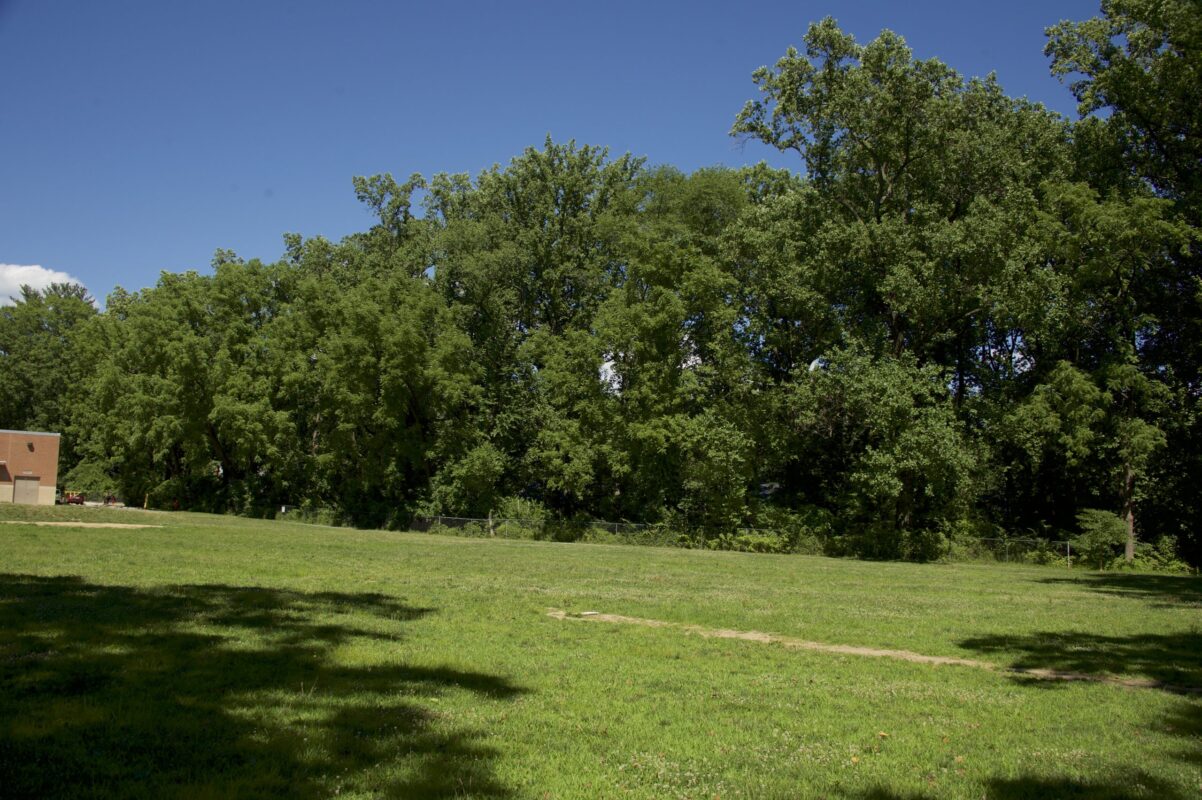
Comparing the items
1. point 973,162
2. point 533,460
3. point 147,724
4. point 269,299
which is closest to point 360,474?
point 533,460

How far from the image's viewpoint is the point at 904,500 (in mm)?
37500

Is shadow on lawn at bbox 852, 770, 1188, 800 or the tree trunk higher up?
the tree trunk

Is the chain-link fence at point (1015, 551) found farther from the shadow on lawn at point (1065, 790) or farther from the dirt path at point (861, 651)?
the shadow on lawn at point (1065, 790)

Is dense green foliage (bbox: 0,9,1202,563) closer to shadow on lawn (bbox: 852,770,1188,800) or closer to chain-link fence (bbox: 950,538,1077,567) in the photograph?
chain-link fence (bbox: 950,538,1077,567)

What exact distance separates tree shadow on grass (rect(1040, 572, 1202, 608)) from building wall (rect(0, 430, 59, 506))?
212ft

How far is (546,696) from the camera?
8016 mm

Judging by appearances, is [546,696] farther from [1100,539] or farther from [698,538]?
[698,538]

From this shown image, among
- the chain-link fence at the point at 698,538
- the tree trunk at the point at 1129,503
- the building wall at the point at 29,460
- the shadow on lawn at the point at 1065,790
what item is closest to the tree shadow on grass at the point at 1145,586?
the tree trunk at the point at 1129,503

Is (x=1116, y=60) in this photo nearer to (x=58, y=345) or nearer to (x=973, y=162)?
(x=973, y=162)

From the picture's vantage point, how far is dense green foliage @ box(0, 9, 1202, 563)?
112 ft

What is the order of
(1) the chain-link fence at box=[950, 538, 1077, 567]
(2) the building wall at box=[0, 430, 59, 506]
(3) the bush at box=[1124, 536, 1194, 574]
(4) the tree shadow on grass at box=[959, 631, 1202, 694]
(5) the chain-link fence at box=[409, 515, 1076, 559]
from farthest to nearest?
(2) the building wall at box=[0, 430, 59, 506] → (5) the chain-link fence at box=[409, 515, 1076, 559] → (1) the chain-link fence at box=[950, 538, 1077, 567] → (3) the bush at box=[1124, 536, 1194, 574] → (4) the tree shadow on grass at box=[959, 631, 1202, 694]

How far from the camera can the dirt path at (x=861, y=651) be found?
9844mm

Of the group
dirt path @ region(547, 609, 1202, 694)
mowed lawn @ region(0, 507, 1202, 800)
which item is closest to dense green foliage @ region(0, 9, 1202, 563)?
mowed lawn @ region(0, 507, 1202, 800)

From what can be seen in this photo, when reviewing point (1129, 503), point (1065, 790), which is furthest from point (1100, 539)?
point (1065, 790)
